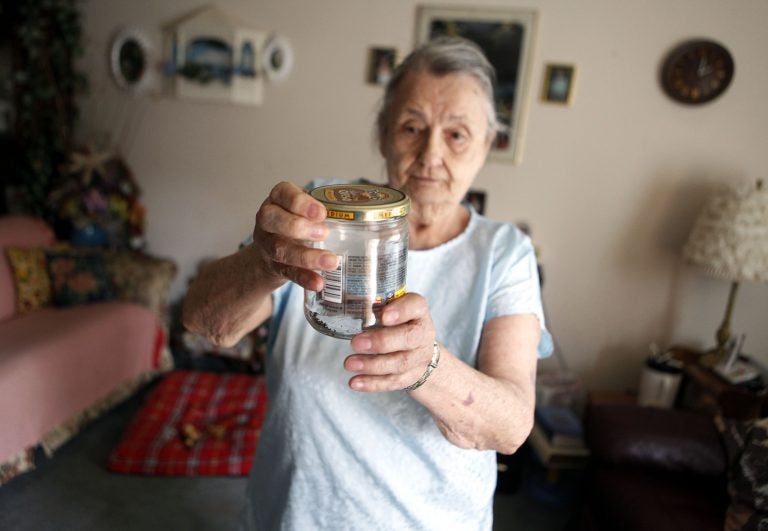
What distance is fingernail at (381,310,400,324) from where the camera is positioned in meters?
0.50

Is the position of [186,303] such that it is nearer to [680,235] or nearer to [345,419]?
[345,419]

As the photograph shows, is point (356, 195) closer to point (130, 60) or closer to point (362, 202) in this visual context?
point (362, 202)

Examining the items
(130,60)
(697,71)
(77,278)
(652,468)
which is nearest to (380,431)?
(652,468)

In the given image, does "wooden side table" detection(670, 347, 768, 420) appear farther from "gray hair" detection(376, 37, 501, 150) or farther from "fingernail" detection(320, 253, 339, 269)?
"fingernail" detection(320, 253, 339, 269)

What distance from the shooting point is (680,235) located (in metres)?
2.35

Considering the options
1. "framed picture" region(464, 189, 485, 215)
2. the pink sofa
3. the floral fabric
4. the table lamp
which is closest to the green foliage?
the pink sofa

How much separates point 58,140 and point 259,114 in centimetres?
120

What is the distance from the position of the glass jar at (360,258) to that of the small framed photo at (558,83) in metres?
2.09

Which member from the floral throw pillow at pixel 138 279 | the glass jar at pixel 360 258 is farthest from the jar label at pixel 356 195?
the floral throw pillow at pixel 138 279

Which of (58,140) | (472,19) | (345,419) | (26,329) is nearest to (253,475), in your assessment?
(345,419)

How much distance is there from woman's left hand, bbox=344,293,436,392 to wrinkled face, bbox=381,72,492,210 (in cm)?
36

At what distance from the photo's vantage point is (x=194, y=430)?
2189 mm

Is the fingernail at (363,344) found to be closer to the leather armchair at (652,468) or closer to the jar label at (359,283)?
the jar label at (359,283)

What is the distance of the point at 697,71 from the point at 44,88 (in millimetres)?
3342
